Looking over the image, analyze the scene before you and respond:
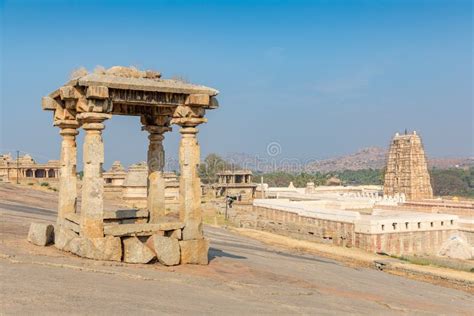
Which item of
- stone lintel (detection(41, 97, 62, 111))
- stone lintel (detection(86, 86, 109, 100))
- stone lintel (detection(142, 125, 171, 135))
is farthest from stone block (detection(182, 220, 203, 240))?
stone lintel (detection(41, 97, 62, 111))

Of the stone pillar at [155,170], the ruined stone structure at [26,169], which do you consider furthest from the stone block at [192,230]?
the ruined stone structure at [26,169]

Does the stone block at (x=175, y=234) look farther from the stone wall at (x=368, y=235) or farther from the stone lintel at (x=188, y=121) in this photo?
the stone wall at (x=368, y=235)

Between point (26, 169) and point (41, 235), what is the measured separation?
47841mm

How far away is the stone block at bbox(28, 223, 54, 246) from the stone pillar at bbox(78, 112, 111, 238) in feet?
5.06

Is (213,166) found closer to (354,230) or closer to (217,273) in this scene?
(354,230)

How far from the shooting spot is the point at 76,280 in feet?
27.5

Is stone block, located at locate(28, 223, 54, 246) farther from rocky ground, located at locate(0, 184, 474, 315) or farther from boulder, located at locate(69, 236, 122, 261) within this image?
boulder, located at locate(69, 236, 122, 261)

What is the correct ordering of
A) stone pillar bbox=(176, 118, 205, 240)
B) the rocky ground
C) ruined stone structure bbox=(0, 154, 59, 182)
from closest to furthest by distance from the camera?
the rocky ground < stone pillar bbox=(176, 118, 205, 240) < ruined stone structure bbox=(0, 154, 59, 182)

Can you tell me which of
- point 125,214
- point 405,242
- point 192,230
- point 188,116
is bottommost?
point 405,242

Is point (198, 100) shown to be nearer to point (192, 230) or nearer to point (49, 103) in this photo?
point (192, 230)

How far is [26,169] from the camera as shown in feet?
183

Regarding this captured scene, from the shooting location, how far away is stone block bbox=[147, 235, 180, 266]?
10.5 meters

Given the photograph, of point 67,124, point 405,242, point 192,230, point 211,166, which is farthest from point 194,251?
point 211,166

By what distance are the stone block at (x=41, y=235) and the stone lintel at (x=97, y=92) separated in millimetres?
3284
